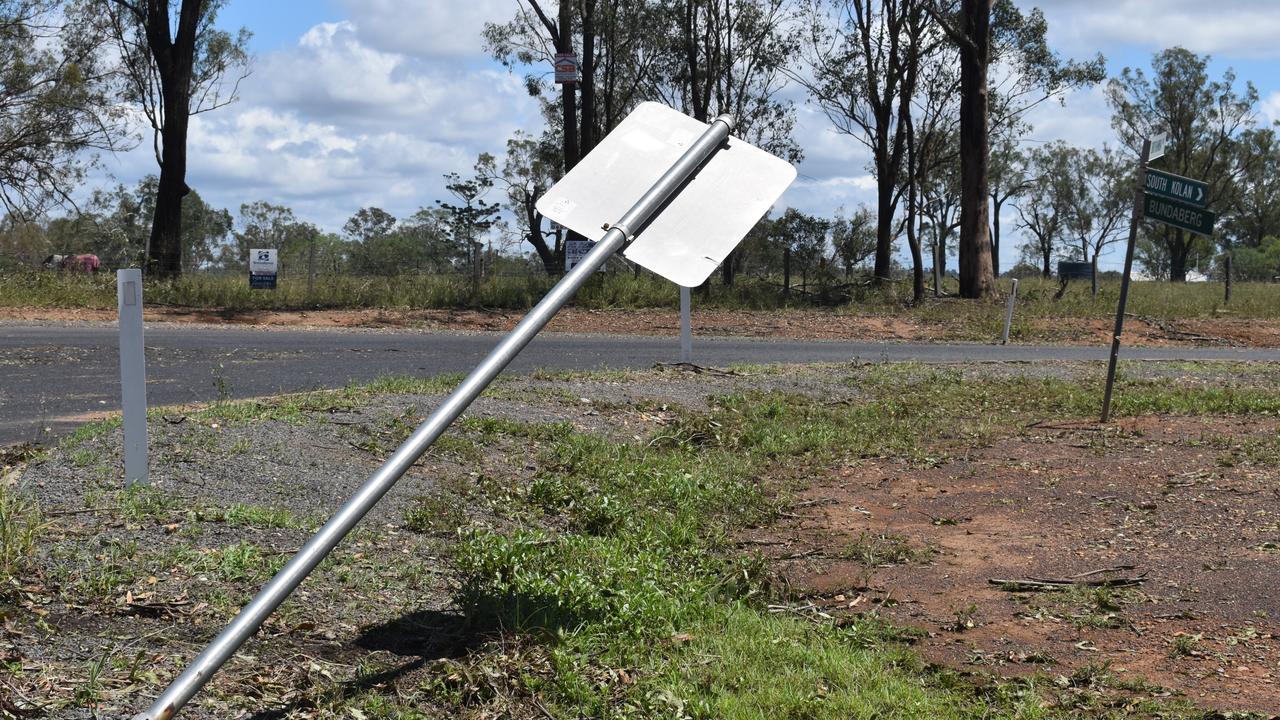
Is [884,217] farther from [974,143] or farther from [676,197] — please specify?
[676,197]

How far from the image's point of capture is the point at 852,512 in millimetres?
7340

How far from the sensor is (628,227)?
409 cm

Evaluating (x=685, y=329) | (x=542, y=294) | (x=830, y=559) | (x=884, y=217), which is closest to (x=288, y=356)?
(x=685, y=329)

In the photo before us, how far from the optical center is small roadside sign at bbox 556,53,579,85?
90.2ft

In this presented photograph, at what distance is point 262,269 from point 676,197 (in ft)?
69.1

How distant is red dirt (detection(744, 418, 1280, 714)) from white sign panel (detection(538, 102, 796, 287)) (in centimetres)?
200

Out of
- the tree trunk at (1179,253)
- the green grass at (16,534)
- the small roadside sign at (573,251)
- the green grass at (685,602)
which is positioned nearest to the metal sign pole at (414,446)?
the green grass at (685,602)

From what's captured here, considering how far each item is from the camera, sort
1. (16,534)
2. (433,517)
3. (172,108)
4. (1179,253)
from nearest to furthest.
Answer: (16,534) → (433,517) → (172,108) → (1179,253)

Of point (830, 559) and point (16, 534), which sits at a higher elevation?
point (16, 534)

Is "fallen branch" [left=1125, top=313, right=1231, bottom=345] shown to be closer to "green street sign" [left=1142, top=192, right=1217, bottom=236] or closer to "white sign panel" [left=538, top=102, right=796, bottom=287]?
"green street sign" [left=1142, top=192, right=1217, bottom=236]

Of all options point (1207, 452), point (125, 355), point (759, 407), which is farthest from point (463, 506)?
point (1207, 452)

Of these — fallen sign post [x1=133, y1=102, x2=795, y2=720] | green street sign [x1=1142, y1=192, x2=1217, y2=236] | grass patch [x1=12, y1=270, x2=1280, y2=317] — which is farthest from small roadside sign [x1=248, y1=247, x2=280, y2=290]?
fallen sign post [x1=133, y1=102, x2=795, y2=720]

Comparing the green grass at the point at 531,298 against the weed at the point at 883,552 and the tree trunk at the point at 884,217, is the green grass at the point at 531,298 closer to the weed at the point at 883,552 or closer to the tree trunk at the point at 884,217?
the tree trunk at the point at 884,217

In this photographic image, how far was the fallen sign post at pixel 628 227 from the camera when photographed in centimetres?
331
